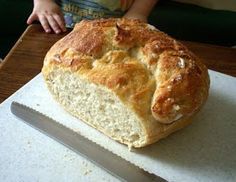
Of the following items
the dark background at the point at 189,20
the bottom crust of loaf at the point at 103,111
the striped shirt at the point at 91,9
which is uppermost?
the bottom crust of loaf at the point at 103,111

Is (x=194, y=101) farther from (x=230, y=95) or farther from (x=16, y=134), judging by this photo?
(x=16, y=134)

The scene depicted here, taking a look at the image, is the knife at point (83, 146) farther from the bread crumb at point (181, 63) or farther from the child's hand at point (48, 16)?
the child's hand at point (48, 16)

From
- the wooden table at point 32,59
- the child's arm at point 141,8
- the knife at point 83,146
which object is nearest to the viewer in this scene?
the knife at point 83,146

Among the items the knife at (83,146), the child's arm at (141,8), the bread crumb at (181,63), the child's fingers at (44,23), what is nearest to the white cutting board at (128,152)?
the knife at (83,146)

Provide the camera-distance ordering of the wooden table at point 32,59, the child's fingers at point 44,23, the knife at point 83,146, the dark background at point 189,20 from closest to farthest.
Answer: the knife at point 83,146 → the wooden table at point 32,59 → the child's fingers at point 44,23 → the dark background at point 189,20

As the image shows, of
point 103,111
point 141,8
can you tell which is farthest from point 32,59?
point 141,8

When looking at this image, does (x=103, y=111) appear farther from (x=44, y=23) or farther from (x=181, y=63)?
(x=44, y=23)

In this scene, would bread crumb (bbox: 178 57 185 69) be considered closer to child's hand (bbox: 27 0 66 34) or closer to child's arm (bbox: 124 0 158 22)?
child's hand (bbox: 27 0 66 34)

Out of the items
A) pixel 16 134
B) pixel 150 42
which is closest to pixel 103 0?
pixel 150 42

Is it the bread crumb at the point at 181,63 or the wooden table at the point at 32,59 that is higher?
the bread crumb at the point at 181,63
